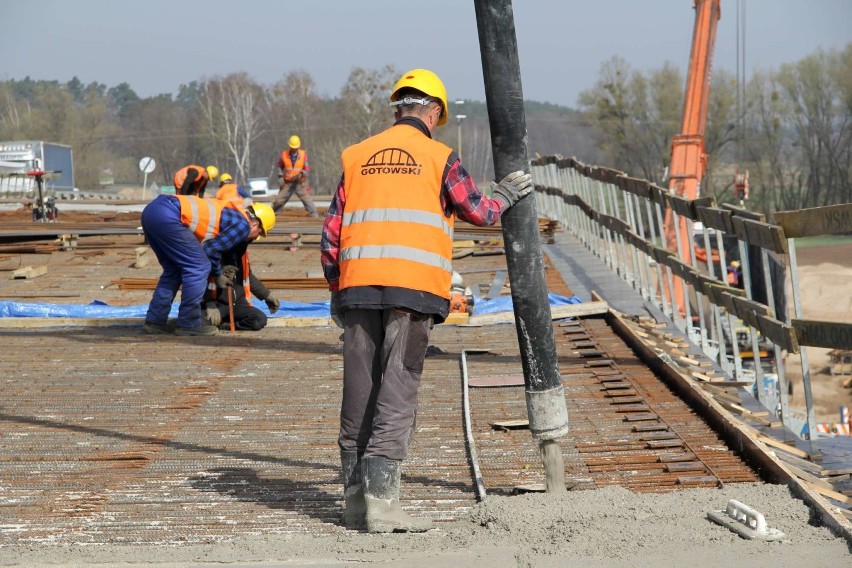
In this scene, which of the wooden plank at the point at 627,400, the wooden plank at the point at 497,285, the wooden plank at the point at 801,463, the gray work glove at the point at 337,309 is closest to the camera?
the gray work glove at the point at 337,309

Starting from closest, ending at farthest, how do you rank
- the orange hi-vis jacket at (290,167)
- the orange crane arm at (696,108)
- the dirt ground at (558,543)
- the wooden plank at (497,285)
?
1. the dirt ground at (558,543)
2. the wooden plank at (497,285)
3. the orange hi-vis jacket at (290,167)
4. the orange crane arm at (696,108)

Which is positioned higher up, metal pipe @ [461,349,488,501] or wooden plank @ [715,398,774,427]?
metal pipe @ [461,349,488,501]

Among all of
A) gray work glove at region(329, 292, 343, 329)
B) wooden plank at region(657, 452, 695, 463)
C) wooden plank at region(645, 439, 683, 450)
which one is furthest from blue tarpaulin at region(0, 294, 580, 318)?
gray work glove at region(329, 292, 343, 329)

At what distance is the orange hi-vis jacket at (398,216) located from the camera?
4.43 meters

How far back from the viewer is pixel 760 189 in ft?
237

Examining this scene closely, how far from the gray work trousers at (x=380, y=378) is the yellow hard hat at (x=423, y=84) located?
0.94 metres

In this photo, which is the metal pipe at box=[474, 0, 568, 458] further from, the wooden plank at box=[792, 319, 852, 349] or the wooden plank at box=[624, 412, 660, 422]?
the wooden plank at box=[792, 319, 852, 349]

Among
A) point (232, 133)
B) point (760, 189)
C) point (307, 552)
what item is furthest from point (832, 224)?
point (232, 133)

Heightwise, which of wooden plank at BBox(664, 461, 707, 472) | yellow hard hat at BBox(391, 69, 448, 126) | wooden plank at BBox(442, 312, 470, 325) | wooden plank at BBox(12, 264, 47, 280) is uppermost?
yellow hard hat at BBox(391, 69, 448, 126)

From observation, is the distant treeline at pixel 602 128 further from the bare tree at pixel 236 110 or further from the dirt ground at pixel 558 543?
the dirt ground at pixel 558 543

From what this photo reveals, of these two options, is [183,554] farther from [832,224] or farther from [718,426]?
[832,224]

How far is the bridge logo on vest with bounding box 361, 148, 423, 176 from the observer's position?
4.44 m

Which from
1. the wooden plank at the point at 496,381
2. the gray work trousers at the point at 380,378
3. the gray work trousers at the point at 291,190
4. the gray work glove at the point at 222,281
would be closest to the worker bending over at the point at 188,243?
the gray work glove at the point at 222,281

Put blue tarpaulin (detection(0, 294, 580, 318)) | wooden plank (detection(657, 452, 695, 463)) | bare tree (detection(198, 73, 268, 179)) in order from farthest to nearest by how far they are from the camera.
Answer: bare tree (detection(198, 73, 268, 179))
blue tarpaulin (detection(0, 294, 580, 318))
wooden plank (detection(657, 452, 695, 463))
